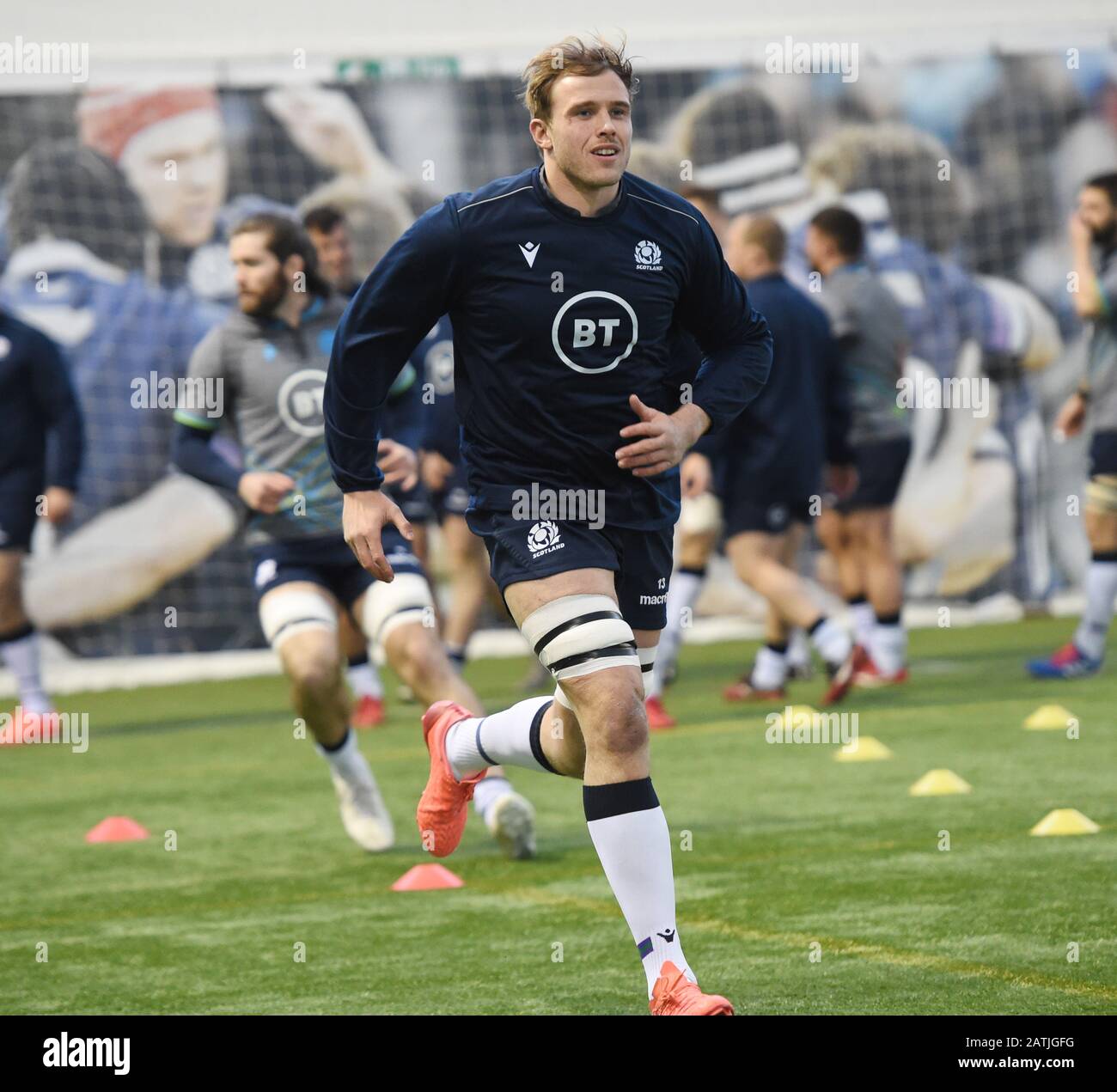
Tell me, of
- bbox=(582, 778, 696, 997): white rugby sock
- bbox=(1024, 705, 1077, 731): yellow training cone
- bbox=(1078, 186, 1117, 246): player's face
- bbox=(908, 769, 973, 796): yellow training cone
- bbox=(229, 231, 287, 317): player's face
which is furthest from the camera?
bbox=(1078, 186, 1117, 246): player's face

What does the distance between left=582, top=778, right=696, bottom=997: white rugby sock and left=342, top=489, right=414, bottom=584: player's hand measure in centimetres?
77

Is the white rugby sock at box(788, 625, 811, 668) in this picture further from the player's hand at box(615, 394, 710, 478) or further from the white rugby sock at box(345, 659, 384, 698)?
the player's hand at box(615, 394, 710, 478)

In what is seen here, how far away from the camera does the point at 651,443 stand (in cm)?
467

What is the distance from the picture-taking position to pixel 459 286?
15.7 feet

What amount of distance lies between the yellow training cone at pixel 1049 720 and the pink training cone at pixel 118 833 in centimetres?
418

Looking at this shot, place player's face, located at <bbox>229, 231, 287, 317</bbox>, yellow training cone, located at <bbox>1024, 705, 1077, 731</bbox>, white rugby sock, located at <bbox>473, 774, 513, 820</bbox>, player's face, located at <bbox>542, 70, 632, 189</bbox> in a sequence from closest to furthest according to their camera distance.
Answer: player's face, located at <bbox>542, 70, 632, 189</bbox> → white rugby sock, located at <bbox>473, 774, 513, 820</bbox> → player's face, located at <bbox>229, 231, 287, 317</bbox> → yellow training cone, located at <bbox>1024, 705, 1077, 731</bbox>

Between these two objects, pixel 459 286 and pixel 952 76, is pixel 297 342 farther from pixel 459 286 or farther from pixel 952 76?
pixel 952 76

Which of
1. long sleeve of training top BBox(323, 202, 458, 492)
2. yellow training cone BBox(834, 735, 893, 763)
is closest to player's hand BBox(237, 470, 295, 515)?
long sleeve of training top BBox(323, 202, 458, 492)

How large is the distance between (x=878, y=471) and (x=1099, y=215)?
1.95 metres

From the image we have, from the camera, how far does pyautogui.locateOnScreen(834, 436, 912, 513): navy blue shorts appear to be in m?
11.7

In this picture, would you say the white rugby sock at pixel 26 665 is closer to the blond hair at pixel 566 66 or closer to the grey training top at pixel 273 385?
the grey training top at pixel 273 385

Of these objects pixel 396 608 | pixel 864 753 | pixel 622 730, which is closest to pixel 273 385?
pixel 396 608

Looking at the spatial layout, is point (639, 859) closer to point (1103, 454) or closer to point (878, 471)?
point (1103, 454)
